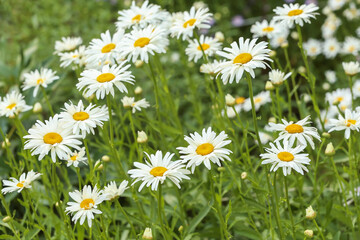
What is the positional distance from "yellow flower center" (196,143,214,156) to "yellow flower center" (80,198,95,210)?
0.39 metres

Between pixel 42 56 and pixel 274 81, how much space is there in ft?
9.53

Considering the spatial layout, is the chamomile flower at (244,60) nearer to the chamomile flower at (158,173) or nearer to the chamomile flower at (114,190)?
the chamomile flower at (158,173)

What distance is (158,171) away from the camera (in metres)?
1.50

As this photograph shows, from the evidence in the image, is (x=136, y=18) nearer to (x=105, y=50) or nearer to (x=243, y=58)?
(x=105, y=50)

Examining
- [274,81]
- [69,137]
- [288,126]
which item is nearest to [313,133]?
[288,126]

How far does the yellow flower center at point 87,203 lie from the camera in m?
1.57

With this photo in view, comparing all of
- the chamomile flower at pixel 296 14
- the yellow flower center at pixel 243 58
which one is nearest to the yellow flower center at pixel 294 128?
the yellow flower center at pixel 243 58

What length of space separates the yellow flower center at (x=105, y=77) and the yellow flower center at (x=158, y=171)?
1.25 ft

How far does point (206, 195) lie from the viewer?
94.1 inches

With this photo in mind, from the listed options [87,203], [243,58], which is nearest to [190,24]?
[243,58]

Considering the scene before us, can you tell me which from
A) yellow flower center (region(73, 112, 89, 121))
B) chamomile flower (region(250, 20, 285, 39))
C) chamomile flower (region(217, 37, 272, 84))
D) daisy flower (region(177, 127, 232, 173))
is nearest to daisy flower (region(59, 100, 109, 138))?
yellow flower center (region(73, 112, 89, 121))

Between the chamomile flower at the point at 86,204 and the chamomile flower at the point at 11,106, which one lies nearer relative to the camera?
the chamomile flower at the point at 86,204

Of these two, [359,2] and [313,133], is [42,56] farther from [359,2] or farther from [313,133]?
[313,133]

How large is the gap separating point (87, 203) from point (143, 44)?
26.1 inches
